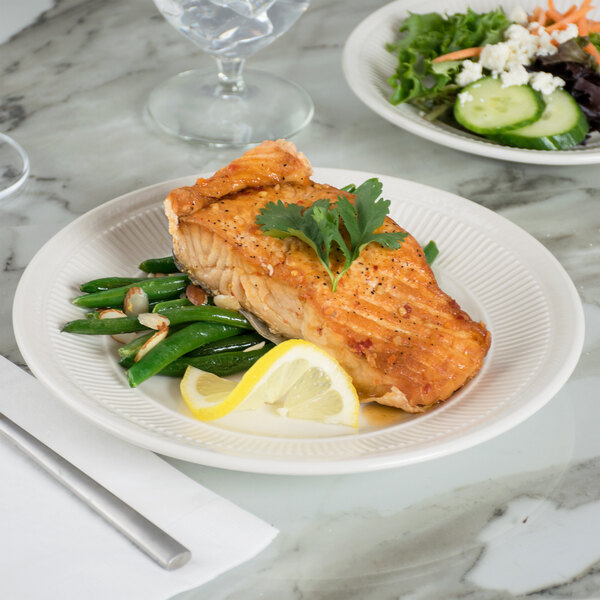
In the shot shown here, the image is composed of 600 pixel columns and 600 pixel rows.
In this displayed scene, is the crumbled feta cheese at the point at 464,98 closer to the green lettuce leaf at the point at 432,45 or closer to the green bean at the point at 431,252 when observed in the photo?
the green lettuce leaf at the point at 432,45

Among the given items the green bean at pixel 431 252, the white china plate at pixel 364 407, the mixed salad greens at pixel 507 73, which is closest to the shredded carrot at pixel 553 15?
the mixed salad greens at pixel 507 73

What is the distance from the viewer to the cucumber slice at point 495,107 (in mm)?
4566

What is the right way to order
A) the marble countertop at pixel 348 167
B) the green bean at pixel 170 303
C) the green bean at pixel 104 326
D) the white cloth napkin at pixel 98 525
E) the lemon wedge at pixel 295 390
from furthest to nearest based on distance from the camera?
the green bean at pixel 170 303 → the green bean at pixel 104 326 → the lemon wedge at pixel 295 390 → the marble countertop at pixel 348 167 → the white cloth napkin at pixel 98 525

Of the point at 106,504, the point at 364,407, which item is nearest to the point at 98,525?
the point at 106,504

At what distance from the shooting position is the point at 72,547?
2.48 m

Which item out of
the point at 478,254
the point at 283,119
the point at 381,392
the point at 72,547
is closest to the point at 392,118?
the point at 283,119

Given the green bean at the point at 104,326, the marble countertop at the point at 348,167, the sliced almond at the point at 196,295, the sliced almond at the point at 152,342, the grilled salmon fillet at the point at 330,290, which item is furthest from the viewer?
the sliced almond at the point at 196,295

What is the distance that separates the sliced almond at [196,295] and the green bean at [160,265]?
6.1 inches

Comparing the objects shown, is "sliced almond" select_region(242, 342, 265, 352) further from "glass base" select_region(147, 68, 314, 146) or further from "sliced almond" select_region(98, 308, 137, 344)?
"glass base" select_region(147, 68, 314, 146)

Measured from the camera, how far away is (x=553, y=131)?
4.53 metres

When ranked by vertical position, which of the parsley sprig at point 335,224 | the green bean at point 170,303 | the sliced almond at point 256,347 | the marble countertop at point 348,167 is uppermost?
the parsley sprig at point 335,224

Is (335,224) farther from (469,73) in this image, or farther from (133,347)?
(469,73)

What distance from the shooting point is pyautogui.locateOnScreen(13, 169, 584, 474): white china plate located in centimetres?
261

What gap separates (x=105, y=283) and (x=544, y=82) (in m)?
2.72
